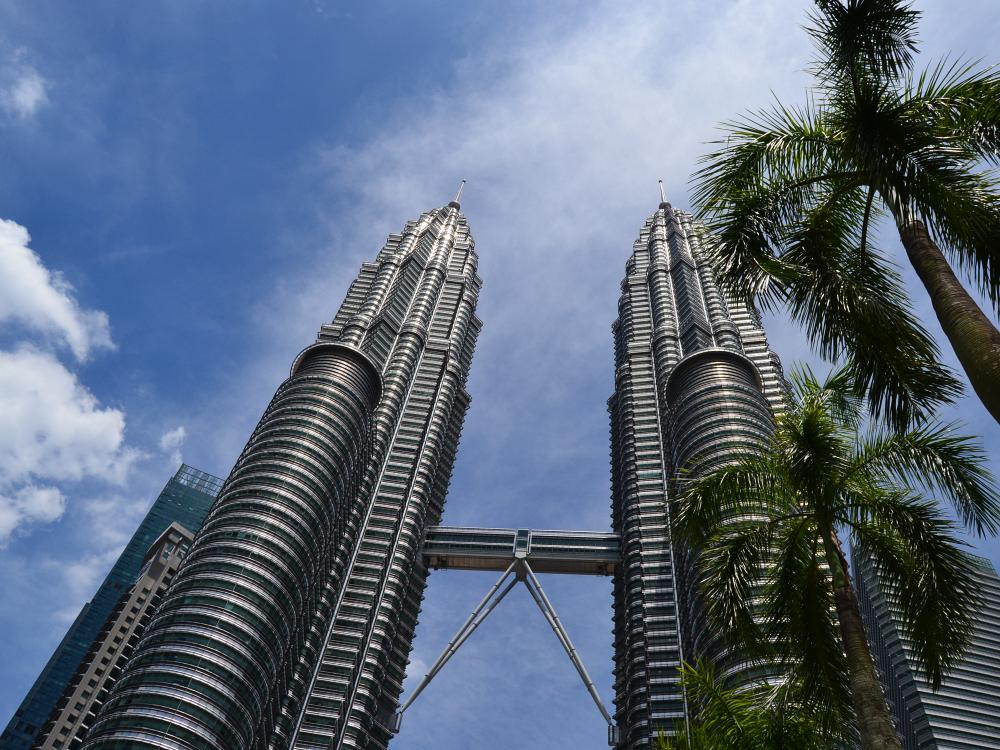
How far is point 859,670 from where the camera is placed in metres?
14.8

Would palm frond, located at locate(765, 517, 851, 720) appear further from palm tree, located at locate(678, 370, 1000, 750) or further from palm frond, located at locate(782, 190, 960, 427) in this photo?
palm frond, located at locate(782, 190, 960, 427)

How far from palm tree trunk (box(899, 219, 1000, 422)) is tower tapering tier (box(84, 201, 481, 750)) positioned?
89.6m

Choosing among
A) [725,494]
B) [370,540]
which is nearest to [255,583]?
[370,540]

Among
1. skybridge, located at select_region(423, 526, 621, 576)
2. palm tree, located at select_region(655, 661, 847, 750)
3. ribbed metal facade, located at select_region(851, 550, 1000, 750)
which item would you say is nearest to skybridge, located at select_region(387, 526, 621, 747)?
skybridge, located at select_region(423, 526, 621, 576)

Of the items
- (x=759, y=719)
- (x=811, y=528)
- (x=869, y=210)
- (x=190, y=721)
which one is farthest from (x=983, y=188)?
(x=190, y=721)

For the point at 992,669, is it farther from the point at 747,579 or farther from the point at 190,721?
the point at 747,579

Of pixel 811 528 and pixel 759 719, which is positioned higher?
pixel 811 528

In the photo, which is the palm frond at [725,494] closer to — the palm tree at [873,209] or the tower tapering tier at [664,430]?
the palm tree at [873,209]

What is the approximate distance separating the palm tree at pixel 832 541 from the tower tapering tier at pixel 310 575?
273 ft

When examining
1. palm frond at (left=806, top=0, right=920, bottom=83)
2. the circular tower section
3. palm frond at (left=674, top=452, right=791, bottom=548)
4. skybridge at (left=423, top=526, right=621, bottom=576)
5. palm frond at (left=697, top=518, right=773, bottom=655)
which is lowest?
A: palm frond at (left=697, top=518, right=773, bottom=655)

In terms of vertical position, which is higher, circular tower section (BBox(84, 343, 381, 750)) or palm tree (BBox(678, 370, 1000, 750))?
circular tower section (BBox(84, 343, 381, 750))

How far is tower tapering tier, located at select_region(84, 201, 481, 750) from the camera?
88875mm

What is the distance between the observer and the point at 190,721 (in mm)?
85312

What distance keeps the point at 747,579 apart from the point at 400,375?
14725cm
